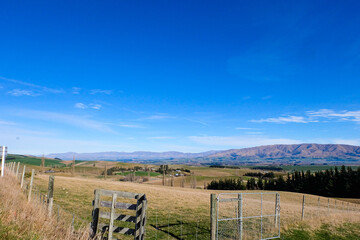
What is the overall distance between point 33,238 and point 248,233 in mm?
13532

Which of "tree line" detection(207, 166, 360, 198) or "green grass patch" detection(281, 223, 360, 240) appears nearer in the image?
"green grass patch" detection(281, 223, 360, 240)

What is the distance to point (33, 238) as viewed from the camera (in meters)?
5.51

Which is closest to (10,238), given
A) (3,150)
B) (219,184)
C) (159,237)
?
(159,237)

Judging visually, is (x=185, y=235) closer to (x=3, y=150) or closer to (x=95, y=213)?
(x=95, y=213)

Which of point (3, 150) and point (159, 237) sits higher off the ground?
point (3, 150)

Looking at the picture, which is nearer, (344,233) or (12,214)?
(12,214)

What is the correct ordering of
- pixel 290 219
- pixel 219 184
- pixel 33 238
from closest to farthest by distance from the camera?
pixel 33 238 → pixel 290 219 → pixel 219 184

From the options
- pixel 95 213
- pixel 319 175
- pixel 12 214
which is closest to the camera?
pixel 12 214

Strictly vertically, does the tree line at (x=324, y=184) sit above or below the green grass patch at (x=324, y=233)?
below

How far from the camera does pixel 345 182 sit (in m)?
89.3

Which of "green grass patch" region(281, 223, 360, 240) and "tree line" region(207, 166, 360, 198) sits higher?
"green grass patch" region(281, 223, 360, 240)

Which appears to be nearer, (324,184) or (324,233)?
(324,233)

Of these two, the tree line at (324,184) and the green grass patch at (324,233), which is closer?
the green grass patch at (324,233)

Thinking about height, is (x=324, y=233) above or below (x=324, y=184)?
above
